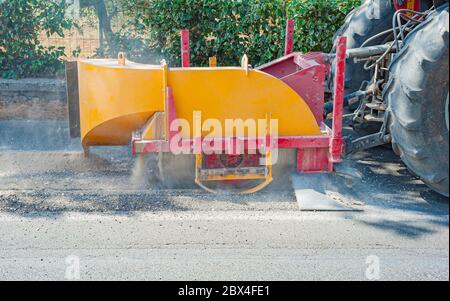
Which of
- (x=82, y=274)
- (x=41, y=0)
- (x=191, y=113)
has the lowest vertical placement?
(x=82, y=274)

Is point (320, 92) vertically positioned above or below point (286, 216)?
above

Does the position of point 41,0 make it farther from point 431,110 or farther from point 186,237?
point 431,110

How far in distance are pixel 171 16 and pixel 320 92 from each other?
3237 mm

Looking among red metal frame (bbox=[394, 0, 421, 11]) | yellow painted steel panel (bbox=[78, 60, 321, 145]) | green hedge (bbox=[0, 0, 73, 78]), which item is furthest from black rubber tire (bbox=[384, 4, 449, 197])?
green hedge (bbox=[0, 0, 73, 78])

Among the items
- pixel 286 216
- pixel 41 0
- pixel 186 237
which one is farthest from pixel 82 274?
pixel 41 0

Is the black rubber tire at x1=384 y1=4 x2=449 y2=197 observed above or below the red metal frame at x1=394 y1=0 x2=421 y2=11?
below

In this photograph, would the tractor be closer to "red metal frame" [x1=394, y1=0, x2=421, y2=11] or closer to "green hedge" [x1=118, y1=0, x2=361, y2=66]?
"red metal frame" [x1=394, y1=0, x2=421, y2=11]

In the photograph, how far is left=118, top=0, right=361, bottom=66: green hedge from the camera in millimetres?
7531

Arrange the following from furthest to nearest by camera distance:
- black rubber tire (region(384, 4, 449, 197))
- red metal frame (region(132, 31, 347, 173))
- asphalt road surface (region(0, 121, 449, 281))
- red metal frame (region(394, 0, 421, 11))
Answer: red metal frame (region(394, 0, 421, 11)) < red metal frame (region(132, 31, 347, 173)) < black rubber tire (region(384, 4, 449, 197)) < asphalt road surface (region(0, 121, 449, 281))

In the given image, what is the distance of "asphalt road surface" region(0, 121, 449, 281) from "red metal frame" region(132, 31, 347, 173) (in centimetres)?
37

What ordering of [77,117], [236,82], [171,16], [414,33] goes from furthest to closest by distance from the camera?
1. [171,16]
2. [77,117]
3. [236,82]
4. [414,33]

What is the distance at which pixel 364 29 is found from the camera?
6094mm

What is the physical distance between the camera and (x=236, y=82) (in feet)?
15.7

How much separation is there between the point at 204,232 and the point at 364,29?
10.5 feet
